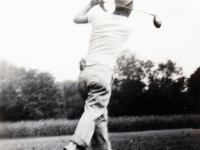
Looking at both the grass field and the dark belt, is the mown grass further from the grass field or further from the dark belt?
the dark belt

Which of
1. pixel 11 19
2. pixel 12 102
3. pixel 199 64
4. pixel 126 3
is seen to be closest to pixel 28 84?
pixel 12 102

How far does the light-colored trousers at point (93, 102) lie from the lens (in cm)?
173

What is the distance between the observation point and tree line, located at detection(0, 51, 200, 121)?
208 centimetres

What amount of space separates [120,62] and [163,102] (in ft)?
1.28

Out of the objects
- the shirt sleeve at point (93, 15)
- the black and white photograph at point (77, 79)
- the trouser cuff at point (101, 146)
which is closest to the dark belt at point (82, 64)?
the black and white photograph at point (77, 79)

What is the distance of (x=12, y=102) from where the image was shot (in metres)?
2.10

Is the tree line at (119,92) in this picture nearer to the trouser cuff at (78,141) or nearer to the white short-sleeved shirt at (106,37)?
the white short-sleeved shirt at (106,37)

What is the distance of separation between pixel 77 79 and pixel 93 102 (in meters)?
0.32

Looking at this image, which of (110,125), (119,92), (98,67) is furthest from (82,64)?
(110,125)

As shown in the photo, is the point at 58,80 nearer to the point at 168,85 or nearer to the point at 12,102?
the point at 12,102

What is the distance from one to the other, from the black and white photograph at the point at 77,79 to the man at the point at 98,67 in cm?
14

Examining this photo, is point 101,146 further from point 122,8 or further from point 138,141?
point 122,8

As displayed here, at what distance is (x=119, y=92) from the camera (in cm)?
210

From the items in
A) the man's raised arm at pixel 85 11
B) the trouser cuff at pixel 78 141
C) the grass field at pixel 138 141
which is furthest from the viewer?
the grass field at pixel 138 141
